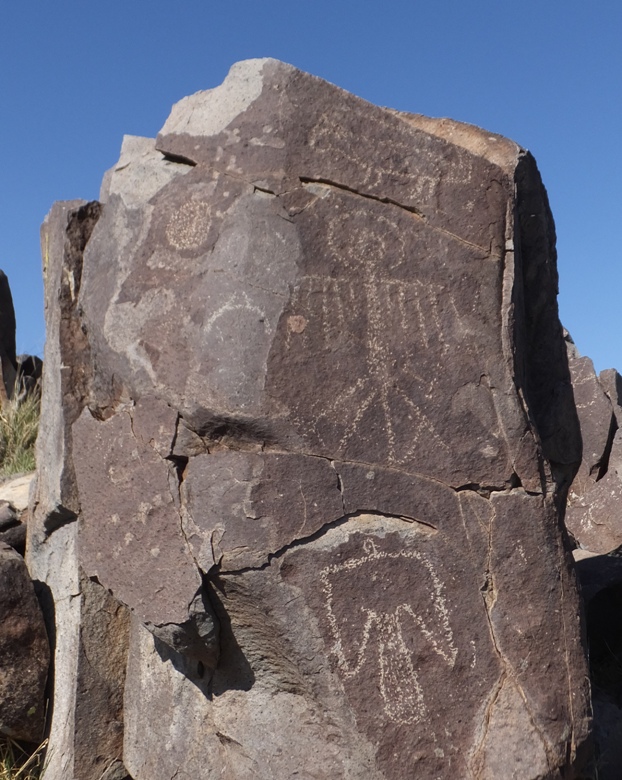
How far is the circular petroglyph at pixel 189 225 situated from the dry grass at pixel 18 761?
163cm

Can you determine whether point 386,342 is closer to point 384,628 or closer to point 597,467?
point 384,628

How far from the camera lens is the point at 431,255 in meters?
2.79

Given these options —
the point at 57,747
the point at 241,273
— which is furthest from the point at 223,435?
the point at 57,747

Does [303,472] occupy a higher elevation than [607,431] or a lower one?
lower

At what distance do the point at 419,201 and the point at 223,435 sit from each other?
878mm

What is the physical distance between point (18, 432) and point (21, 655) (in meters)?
3.50

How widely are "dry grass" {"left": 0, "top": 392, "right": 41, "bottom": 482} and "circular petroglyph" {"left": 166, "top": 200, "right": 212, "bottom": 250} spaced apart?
3.23 metres

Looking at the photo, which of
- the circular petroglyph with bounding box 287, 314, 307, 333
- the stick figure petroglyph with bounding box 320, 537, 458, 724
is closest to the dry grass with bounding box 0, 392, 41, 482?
the circular petroglyph with bounding box 287, 314, 307, 333

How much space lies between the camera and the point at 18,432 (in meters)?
6.40

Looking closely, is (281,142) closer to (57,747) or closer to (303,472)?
(303,472)

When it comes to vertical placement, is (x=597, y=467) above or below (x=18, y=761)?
above

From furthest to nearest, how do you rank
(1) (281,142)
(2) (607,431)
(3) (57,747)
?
1. (2) (607,431)
2. (3) (57,747)
3. (1) (281,142)

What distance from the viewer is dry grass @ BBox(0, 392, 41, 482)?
19.3 ft

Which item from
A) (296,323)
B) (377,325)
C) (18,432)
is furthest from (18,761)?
(18,432)
